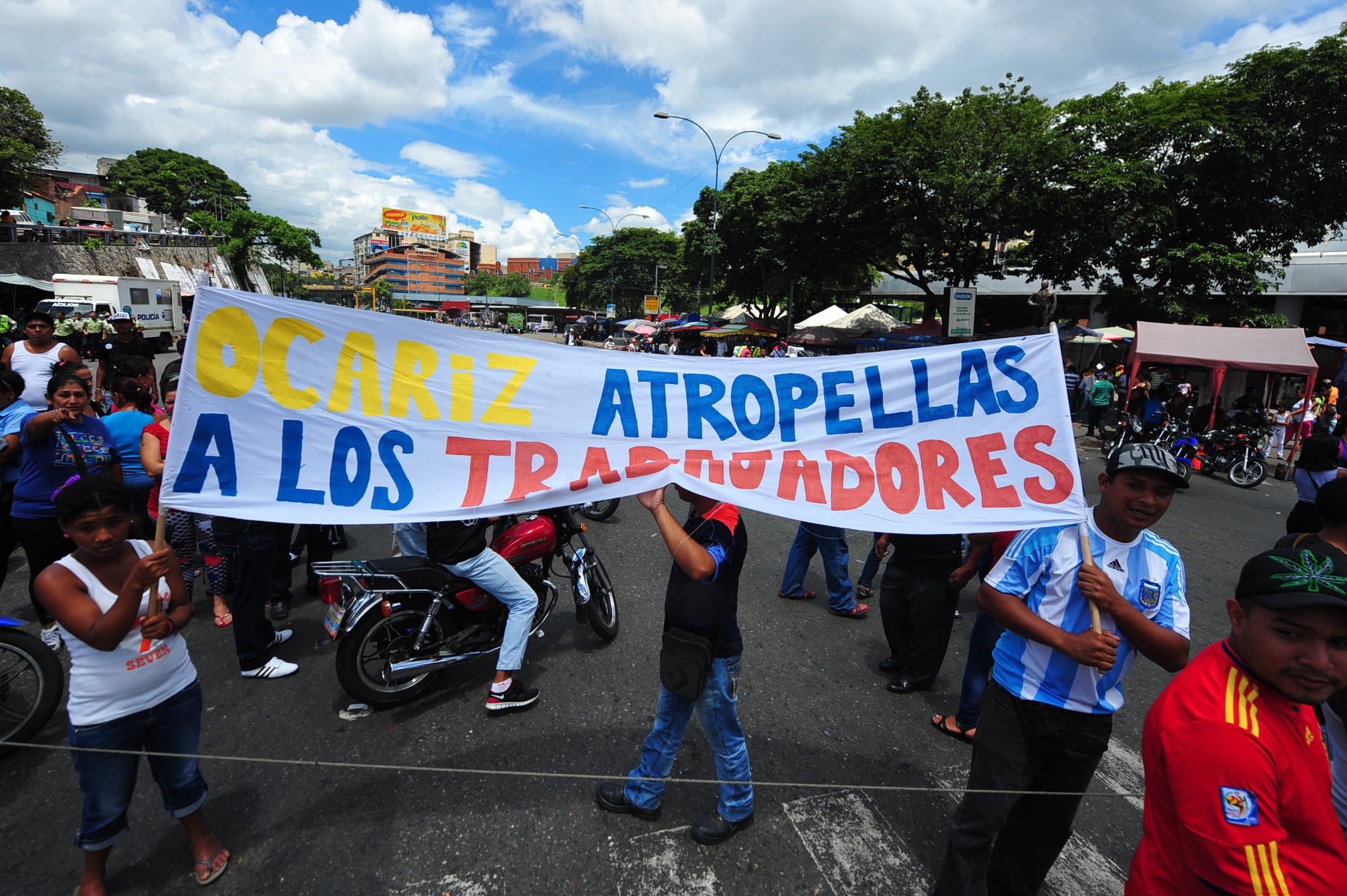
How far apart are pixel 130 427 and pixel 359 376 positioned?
2.96m

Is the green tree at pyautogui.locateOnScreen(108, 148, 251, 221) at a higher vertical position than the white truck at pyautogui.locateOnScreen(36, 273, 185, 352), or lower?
higher

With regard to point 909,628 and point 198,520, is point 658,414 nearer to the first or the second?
point 909,628

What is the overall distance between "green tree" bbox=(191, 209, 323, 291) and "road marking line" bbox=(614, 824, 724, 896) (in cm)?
6703

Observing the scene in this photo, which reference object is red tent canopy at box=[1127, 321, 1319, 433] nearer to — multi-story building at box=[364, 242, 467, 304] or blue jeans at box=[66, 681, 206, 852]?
blue jeans at box=[66, 681, 206, 852]

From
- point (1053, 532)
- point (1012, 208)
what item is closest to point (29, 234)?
point (1012, 208)

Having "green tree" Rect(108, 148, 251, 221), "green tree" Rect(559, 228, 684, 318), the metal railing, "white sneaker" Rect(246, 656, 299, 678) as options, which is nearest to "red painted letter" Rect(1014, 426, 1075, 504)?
"white sneaker" Rect(246, 656, 299, 678)

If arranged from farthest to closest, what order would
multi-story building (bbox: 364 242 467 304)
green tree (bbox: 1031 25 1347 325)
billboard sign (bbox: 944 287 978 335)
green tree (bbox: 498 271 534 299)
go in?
multi-story building (bbox: 364 242 467 304)
green tree (bbox: 498 271 534 299)
billboard sign (bbox: 944 287 978 335)
green tree (bbox: 1031 25 1347 325)

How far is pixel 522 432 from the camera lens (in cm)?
261

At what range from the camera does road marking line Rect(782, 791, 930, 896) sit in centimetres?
246

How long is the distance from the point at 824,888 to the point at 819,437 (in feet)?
5.84

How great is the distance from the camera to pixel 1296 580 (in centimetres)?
137

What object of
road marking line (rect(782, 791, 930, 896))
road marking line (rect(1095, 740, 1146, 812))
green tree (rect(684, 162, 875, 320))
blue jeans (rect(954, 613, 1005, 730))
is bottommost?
road marking line (rect(782, 791, 930, 896))

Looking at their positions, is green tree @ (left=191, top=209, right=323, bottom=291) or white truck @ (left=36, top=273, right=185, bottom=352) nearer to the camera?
white truck @ (left=36, top=273, right=185, bottom=352)

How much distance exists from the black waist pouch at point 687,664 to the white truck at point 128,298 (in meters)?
29.5
